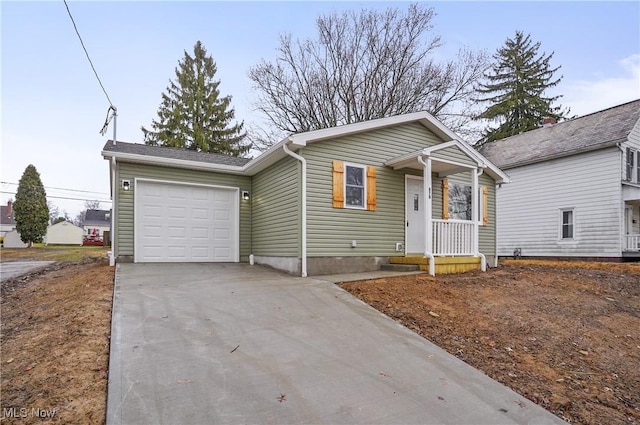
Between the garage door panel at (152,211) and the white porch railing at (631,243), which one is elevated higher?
the garage door panel at (152,211)

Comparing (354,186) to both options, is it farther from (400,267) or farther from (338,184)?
(400,267)

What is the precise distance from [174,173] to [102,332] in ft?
21.3

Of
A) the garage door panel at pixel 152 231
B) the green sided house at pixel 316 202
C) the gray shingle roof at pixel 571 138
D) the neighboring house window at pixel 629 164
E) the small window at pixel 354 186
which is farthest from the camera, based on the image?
the gray shingle roof at pixel 571 138

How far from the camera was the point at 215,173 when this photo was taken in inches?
416

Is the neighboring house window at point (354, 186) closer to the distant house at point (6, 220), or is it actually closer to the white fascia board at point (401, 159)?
the white fascia board at point (401, 159)

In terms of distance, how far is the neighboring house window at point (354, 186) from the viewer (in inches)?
340

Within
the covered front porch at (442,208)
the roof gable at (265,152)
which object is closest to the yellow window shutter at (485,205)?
the covered front porch at (442,208)

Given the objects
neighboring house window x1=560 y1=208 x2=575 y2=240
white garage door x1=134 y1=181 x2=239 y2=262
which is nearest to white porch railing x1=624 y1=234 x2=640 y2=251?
neighboring house window x1=560 y1=208 x2=575 y2=240

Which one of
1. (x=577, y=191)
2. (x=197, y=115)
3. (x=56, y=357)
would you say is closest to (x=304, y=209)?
(x=56, y=357)

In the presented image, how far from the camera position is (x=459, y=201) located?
10961mm

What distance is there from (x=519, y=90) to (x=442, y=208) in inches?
954

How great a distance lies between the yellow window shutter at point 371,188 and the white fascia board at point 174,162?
3.68 m

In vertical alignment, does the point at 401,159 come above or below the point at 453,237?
above

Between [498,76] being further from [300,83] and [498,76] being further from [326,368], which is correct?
[326,368]
